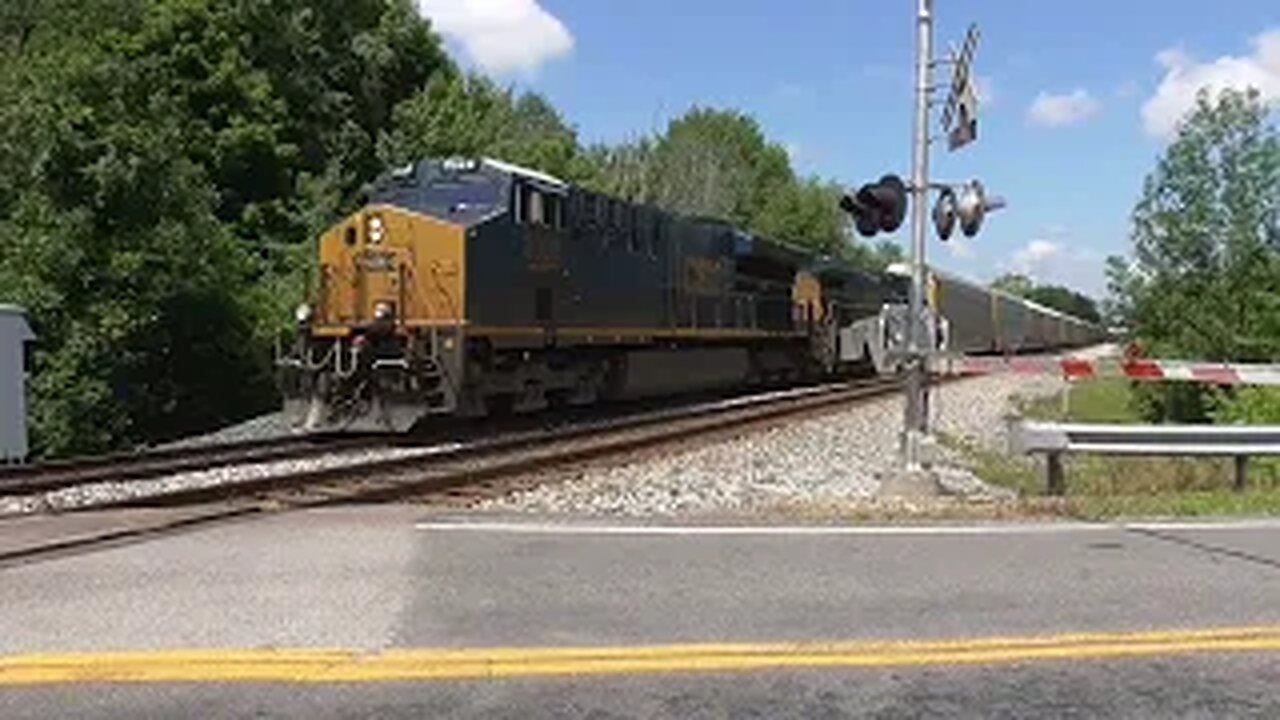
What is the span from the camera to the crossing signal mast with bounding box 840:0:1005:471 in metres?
13.4

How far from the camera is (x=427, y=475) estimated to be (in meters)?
13.8

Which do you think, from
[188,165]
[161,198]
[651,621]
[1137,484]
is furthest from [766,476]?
[188,165]

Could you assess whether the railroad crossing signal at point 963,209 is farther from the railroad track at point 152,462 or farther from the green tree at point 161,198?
the green tree at point 161,198

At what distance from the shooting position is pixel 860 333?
36.5 m

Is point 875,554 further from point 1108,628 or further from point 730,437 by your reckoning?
point 730,437

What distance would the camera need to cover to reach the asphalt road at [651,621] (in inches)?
212

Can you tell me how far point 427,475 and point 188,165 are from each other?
17.8 meters

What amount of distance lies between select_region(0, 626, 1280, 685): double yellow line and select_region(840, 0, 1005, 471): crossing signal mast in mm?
6839

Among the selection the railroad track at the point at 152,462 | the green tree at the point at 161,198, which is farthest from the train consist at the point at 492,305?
the green tree at the point at 161,198

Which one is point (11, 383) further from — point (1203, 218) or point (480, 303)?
point (1203, 218)

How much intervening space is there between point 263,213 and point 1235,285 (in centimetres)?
2559

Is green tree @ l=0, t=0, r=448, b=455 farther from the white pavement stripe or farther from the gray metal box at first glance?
the white pavement stripe

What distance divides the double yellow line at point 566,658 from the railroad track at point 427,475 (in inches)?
110

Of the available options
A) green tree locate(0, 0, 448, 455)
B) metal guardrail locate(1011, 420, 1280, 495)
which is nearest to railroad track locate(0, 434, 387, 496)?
green tree locate(0, 0, 448, 455)
